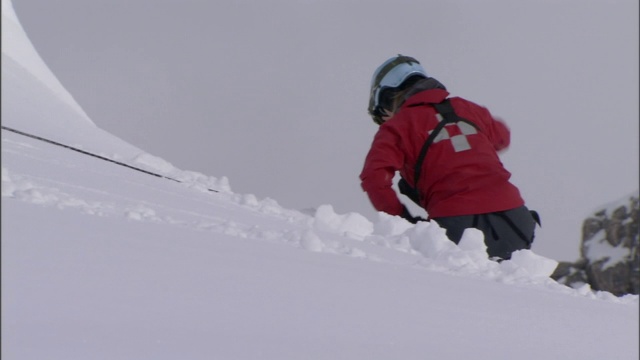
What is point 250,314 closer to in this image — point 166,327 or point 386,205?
point 166,327

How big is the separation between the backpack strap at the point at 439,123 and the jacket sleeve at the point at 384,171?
3.4 inches

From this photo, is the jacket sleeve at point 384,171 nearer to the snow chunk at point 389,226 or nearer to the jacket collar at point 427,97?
the jacket collar at point 427,97

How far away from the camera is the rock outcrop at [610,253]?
29.4 m

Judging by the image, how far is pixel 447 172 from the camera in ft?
12.1

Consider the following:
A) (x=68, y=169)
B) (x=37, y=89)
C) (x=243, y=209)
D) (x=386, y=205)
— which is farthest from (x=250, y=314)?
(x=386, y=205)

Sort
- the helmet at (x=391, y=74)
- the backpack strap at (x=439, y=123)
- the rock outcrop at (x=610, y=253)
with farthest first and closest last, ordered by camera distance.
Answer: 1. the rock outcrop at (x=610, y=253)
2. the helmet at (x=391, y=74)
3. the backpack strap at (x=439, y=123)

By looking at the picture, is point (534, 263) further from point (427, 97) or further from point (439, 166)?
point (427, 97)

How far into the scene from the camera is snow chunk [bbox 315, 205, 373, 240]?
2.93 metres

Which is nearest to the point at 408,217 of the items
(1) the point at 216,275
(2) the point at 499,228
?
(2) the point at 499,228

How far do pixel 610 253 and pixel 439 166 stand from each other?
→ 29.0m

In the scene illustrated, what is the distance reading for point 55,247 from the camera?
151 centimetres

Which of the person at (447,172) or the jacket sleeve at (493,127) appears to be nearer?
the person at (447,172)

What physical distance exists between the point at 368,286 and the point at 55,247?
67cm

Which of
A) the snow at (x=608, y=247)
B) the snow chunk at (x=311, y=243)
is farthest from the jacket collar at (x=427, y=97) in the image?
the snow at (x=608, y=247)
